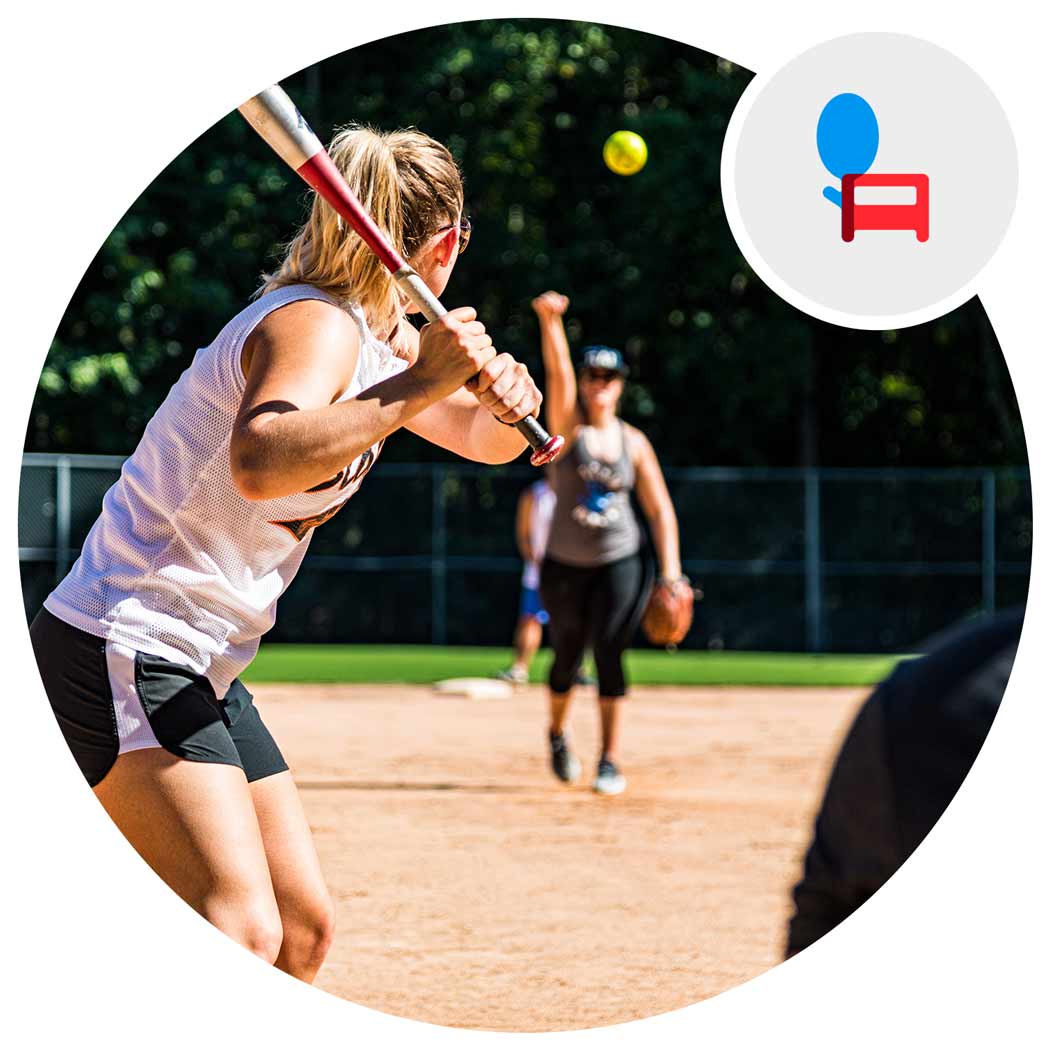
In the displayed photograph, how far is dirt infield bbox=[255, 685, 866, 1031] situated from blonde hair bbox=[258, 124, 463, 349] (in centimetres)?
219

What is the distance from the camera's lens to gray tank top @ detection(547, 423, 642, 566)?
7.34m

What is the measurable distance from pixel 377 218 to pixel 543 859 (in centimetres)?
357

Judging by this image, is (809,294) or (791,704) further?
(791,704)

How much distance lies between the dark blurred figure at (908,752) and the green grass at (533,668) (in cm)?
1123

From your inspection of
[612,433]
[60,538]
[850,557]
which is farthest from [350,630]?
[612,433]

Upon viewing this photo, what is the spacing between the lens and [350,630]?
18359 millimetres

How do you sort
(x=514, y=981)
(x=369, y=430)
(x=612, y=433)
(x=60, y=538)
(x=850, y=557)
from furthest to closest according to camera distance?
(x=850, y=557) → (x=60, y=538) → (x=612, y=433) → (x=514, y=981) → (x=369, y=430)

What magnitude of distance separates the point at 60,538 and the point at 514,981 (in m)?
13.2

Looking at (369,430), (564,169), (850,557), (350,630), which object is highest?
→ (564,169)

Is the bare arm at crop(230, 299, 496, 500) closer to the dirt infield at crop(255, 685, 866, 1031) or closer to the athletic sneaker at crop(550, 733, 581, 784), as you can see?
the dirt infield at crop(255, 685, 866, 1031)

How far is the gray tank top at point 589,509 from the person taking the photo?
7.34m

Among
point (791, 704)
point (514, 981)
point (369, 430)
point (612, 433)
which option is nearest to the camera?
point (369, 430)

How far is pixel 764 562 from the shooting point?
59.6ft

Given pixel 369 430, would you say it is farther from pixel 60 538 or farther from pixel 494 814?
pixel 60 538
